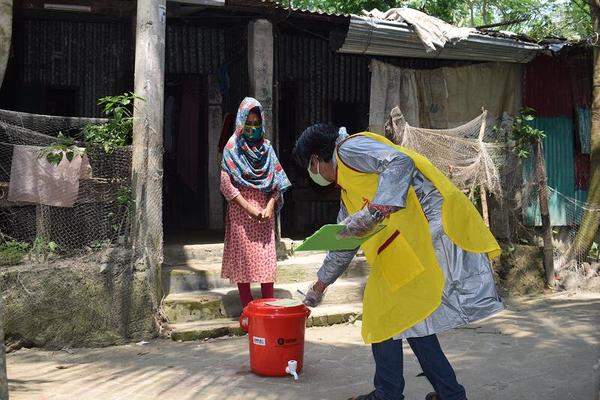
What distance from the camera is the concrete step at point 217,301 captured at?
595cm

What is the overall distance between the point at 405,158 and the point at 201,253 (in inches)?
179

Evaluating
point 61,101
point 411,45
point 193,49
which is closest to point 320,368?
point 411,45

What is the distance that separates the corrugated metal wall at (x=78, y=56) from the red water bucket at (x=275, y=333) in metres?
5.60

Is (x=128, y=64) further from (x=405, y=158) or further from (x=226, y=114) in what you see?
(x=405, y=158)

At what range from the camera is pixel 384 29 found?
7.80 meters

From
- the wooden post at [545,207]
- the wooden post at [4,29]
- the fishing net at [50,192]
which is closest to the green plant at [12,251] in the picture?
the fishing net at [50,192]

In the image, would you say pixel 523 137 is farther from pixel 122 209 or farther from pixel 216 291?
pixel 122 209

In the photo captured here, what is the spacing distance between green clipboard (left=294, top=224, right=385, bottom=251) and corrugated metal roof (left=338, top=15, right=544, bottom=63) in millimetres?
4922

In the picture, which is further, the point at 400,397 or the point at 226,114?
the point at 226,114

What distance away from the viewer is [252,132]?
571 centimetres

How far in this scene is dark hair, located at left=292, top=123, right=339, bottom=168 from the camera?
130 inches

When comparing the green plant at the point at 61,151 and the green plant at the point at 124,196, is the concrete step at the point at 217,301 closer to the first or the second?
the green plant at the point at 124,196

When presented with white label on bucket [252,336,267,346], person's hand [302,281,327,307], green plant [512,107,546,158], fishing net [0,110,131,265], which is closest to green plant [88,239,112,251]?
fishing net [0,110,131,265]

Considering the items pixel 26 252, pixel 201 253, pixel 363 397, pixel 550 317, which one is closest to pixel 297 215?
pixel 201 253
